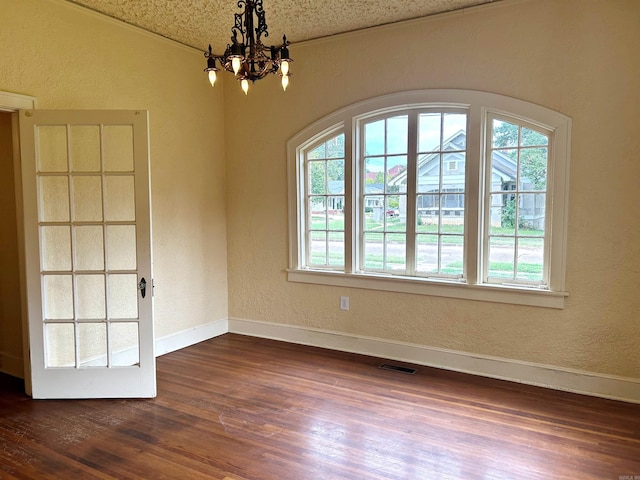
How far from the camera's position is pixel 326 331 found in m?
4.46

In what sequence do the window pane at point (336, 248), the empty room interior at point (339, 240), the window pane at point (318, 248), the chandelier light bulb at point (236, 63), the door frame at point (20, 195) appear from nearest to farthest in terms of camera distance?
the chandelier light bulb at point (236, 63)
the empty room interior at point (339, 240)
the door frame at point (20, 195)
the window pane at point (336, 248)
the window pane at point (318, 248)

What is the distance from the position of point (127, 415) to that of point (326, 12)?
3.49m

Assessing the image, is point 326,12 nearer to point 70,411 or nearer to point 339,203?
point 339,203

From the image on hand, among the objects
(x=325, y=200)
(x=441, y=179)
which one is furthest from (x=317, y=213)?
(x=441, y=179)

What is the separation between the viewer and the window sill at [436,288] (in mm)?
3449

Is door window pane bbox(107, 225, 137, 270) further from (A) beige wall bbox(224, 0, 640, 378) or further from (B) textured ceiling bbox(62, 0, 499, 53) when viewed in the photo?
(B) textured ceiling bbox(62, 0, 499, 53)

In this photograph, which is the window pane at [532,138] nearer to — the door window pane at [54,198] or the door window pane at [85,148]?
the door window pane at [85,148]

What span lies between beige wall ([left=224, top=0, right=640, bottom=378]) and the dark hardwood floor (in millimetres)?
423

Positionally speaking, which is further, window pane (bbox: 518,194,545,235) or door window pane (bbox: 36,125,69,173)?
window pane (bbox: 518,194,545,235)

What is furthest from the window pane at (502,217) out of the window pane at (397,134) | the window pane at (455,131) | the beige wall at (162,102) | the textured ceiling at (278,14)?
the beige wall at (162,102)

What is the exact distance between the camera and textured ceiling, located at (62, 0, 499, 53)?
3482mm

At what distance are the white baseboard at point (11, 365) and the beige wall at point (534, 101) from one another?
7.98 ft

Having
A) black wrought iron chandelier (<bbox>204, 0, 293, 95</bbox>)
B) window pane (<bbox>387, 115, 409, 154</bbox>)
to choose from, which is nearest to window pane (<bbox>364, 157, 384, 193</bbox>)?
window pane (<bbox>387, 115, 409, 154</bbox>)

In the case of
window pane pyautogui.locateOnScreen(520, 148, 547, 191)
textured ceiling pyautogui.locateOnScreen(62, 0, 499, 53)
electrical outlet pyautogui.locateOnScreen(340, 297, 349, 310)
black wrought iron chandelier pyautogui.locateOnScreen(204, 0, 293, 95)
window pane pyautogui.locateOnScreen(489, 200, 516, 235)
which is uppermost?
textured ceiling pyautogui.locateOnScreen(62, 0, 499, 53)
